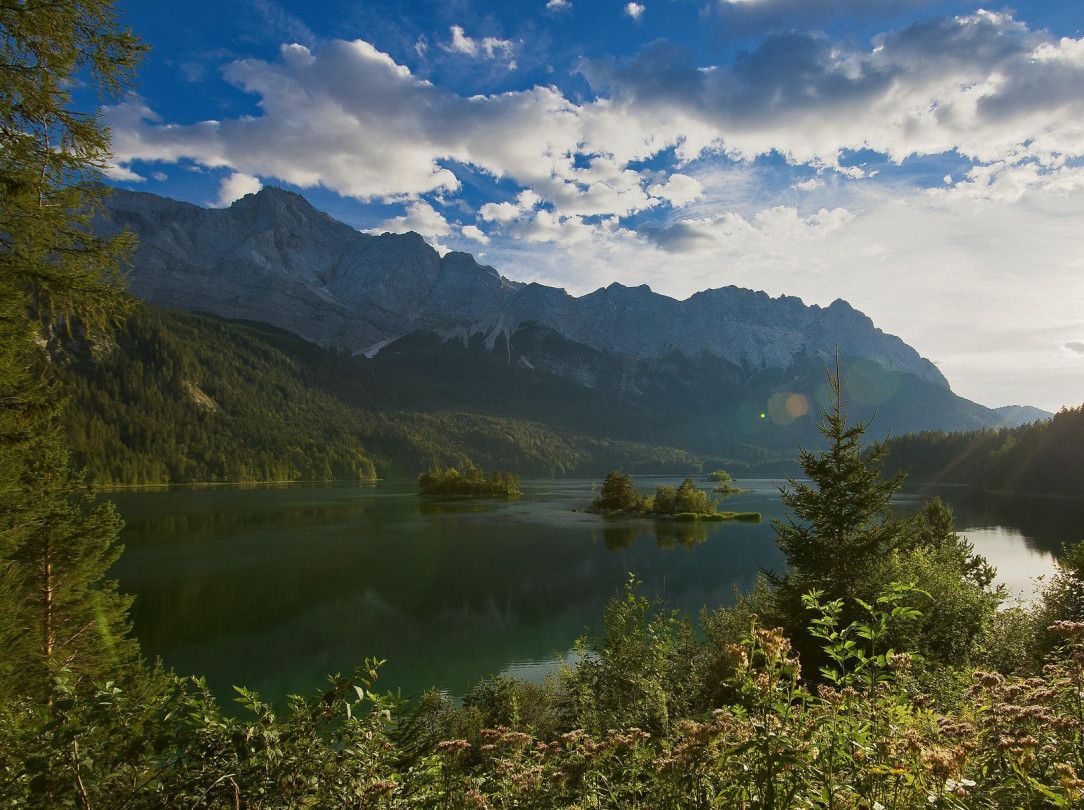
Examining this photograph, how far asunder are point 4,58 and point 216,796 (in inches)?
337

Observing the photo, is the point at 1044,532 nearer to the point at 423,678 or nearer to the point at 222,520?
the point at 423,678

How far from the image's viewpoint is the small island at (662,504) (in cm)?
7531

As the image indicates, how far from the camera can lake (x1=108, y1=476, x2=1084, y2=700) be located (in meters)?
22.9

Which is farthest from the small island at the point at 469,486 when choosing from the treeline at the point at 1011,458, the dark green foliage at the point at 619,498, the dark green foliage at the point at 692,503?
the treeline at the point at 1011,458

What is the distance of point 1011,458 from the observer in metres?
105

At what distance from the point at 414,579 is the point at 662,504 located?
161 ft

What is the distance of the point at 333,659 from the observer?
22.5 m

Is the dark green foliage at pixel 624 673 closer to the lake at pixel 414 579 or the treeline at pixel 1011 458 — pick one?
the lake at pixel 414 579

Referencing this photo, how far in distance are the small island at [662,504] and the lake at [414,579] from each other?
19.0 feet

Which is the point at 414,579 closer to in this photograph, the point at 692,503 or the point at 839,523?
the point at 839,523

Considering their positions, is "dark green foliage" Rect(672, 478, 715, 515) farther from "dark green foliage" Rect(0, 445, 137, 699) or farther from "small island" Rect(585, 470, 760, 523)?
"dark green foliage" Rect(0, 445, 137, 699)

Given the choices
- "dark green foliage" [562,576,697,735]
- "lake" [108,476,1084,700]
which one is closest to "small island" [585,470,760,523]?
"lake" [108,476,1084,700]

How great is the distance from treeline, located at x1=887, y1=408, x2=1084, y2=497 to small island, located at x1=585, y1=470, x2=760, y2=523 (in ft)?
80.8

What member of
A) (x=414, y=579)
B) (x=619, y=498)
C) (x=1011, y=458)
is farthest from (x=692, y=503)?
(x=1011, y=458)
